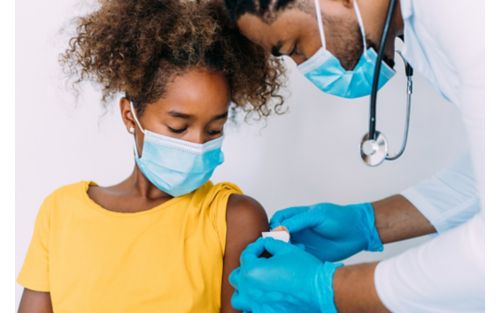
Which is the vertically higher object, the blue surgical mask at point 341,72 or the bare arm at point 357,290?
the blue surgical mask at point 341,72

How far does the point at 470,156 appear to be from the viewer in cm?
118

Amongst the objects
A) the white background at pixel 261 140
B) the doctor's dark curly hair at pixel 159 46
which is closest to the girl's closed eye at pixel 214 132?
the doctor's dark curly hair at pixel 159 46

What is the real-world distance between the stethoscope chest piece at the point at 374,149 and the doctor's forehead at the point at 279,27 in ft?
0.95

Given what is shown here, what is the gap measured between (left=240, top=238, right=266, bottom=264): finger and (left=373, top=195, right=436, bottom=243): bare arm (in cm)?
43

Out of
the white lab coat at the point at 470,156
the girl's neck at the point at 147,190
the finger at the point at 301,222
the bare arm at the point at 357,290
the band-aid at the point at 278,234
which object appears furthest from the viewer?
the girl's neck at the point at 147,190

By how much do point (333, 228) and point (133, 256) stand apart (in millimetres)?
557

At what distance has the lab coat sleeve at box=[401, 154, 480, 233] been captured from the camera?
162cm

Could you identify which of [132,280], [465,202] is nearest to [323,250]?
[465,202]

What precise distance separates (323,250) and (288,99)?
24.5 inches

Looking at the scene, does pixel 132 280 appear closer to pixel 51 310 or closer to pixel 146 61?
pixel 51 310

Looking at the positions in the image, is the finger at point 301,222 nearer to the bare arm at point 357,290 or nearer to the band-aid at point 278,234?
the band-aid at point 278,234

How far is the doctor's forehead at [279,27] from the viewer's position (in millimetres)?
1392

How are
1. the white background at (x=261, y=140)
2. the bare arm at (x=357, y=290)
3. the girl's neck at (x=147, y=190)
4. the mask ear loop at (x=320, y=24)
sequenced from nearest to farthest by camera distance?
the bare arm at (x=357, y=290) → the mask ear loop at (x=320, y=24) → the girl's neck at (x=147, y=190) → the white background at (x=261, y=140)

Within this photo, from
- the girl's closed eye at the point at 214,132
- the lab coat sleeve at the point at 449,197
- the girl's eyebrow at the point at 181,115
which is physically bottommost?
the lab coat sleeve at the point at 449,197
